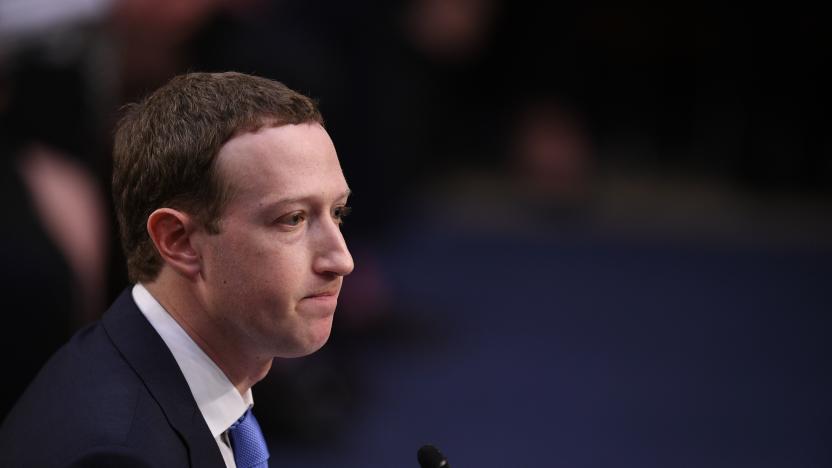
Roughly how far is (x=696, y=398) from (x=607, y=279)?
57.0 inches

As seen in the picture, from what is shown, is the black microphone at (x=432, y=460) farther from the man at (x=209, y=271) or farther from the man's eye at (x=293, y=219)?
the man's eye at (x=293, y=219)

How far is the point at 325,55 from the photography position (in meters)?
4.32

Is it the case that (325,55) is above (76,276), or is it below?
above

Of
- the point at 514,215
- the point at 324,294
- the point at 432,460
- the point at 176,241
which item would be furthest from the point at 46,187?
the point at 514,215

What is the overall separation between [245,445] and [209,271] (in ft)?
0.86

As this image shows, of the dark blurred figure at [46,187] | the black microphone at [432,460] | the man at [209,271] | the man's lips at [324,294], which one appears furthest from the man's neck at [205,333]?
the dark blurred figure at [46,187]

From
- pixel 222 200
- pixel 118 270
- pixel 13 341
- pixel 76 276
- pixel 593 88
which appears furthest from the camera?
pixel 593 88

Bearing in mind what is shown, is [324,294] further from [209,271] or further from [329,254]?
[209,271]

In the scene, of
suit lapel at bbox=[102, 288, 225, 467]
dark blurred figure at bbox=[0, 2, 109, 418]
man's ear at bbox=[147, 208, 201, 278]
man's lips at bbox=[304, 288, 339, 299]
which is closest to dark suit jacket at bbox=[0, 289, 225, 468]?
suit lapel at bbox=[102, 288, 225, 467]

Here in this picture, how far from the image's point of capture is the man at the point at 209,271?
4.40 feet

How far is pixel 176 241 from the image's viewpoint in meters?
1.40

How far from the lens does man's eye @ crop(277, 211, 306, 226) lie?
1360 mm

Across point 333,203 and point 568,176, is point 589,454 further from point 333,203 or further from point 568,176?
point 568,176

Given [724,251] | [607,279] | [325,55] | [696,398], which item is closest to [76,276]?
[325,55]
